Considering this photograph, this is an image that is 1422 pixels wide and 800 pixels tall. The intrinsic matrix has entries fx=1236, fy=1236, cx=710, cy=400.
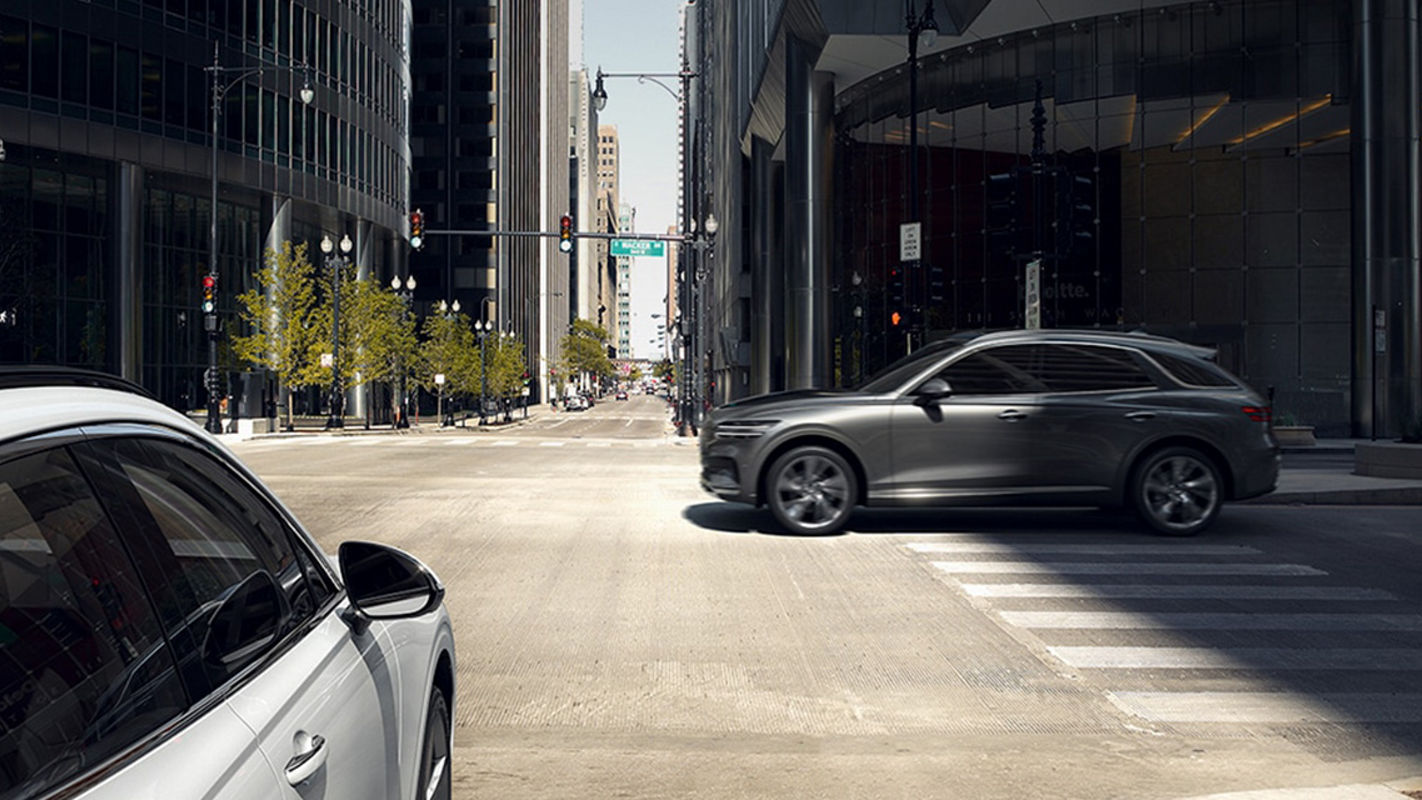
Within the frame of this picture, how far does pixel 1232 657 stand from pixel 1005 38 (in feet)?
123

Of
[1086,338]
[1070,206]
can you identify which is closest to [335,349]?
[1070,206]

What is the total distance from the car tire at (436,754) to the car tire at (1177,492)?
944 centimetres

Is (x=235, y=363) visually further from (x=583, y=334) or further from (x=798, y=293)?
(x=583, y=334)

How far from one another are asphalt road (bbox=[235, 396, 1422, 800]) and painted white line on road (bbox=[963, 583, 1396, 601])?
0.12 ft

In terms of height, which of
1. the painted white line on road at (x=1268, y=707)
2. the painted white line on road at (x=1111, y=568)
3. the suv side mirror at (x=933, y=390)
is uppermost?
the suv side mirror at (x=933, y=390)

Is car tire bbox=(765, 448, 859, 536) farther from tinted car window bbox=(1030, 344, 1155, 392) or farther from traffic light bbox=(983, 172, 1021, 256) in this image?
traffic light bbox=(983, 172, 1021, 256)

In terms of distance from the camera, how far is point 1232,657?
24.5ft

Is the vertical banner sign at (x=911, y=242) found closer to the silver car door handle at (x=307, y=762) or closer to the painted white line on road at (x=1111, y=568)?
the painted white line on road at (x=1111, y=568)

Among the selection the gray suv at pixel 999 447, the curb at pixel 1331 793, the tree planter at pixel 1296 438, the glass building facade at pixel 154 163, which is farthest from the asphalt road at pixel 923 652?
the glass building facade at pixel 154 163

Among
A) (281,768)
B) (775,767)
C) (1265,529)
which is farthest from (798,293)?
(281,768)

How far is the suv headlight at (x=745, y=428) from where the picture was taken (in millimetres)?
12055

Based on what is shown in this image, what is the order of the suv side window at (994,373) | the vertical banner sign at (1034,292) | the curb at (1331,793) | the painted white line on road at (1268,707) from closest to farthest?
the curb at (1331,793)
the painted white line on road at (1268,707)
the suv side window at (994,373)
the vertical banner sign at (1034,292)

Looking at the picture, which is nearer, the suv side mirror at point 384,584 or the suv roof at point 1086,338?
the suv side mirror at point 384,584

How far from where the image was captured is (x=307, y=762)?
232 cm
